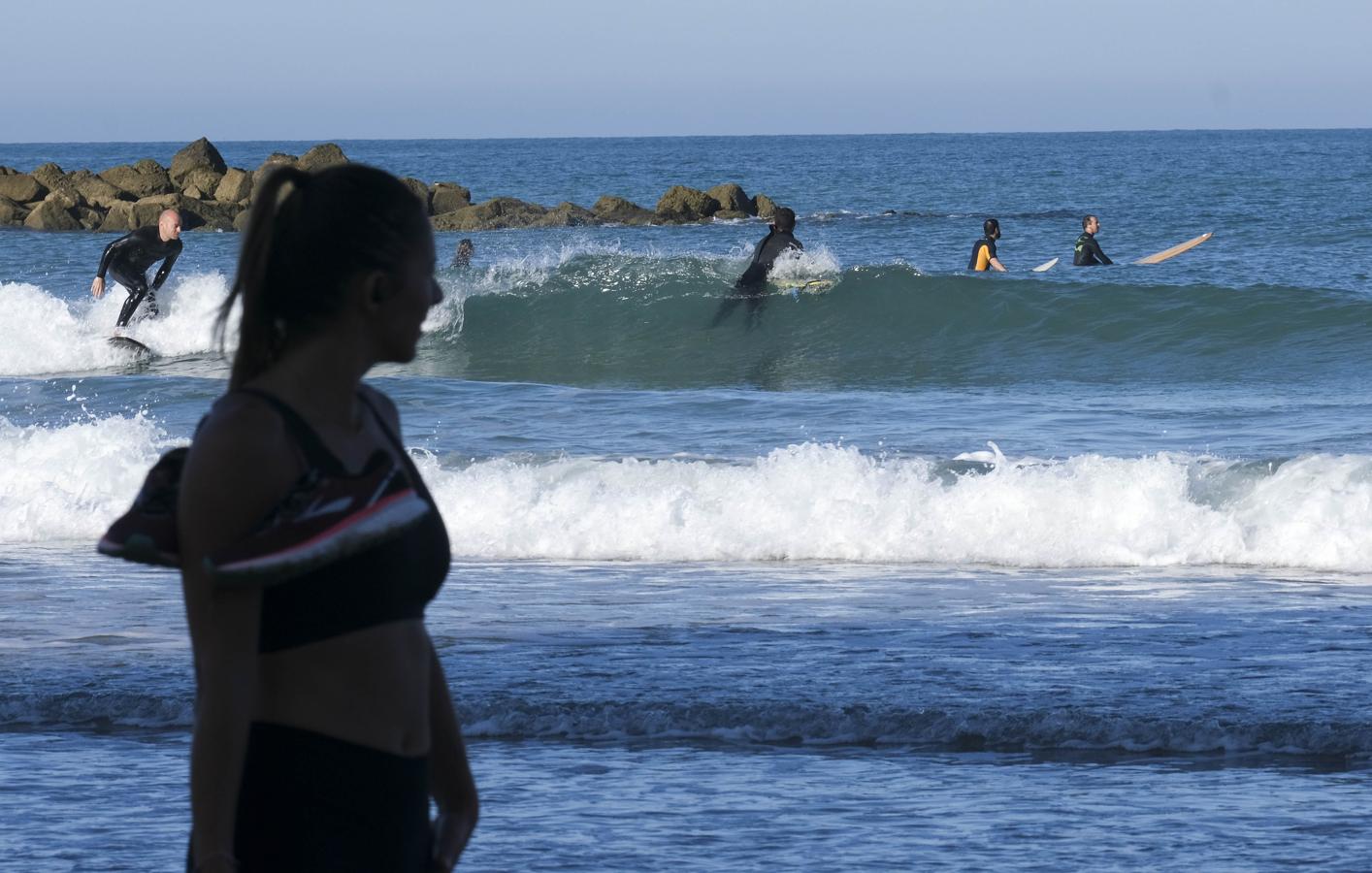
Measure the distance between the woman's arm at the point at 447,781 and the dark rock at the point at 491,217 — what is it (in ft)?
151

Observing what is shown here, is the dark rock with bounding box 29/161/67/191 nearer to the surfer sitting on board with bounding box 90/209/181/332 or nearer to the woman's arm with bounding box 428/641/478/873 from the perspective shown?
the surfer sitting on board with bounding box 90/209/181/332

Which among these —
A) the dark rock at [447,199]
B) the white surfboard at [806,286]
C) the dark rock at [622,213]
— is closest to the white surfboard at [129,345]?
the white surfboard at [806,286]

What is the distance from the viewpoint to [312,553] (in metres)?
1.82

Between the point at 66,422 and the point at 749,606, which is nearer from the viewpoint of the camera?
the point at 749,606

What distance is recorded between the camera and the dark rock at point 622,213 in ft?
166

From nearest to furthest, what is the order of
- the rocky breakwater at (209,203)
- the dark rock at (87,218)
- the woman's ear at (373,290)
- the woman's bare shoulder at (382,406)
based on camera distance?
1. the woman's ear at (373,290)
2. the woman's bare shoulder at (382,406)
3. the rocky breakwater at (209,203)
4. the dark rock at (87,218)

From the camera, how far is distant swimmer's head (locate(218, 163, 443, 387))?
191cm

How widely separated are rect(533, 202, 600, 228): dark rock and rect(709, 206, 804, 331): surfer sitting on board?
29.4 m

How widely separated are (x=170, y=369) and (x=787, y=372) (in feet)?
21.5

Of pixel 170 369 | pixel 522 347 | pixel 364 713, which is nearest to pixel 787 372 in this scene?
pixel 522 347

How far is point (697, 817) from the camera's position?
14.6 ft

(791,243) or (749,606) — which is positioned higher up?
(791,243)

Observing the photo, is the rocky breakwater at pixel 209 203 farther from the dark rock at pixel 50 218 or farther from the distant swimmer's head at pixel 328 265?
the distant swimmer's head at pixel 328 265

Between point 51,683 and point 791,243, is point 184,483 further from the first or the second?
point 791,243
